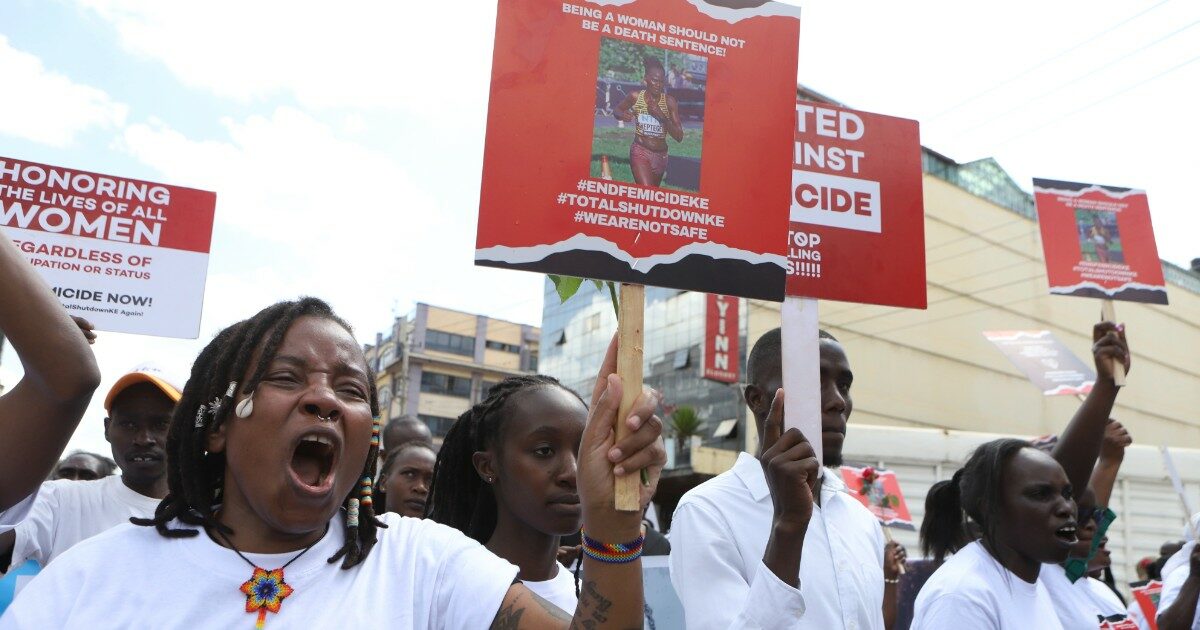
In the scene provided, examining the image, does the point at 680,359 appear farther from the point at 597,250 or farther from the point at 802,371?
the point at 597,250

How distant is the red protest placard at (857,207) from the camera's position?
3188 millimetres

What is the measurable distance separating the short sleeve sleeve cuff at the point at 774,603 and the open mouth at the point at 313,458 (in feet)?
3.88

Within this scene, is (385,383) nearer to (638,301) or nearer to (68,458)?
(68,458)

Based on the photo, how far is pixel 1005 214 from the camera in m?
35.7

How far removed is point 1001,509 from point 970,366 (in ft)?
104

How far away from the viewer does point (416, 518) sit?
2.26m

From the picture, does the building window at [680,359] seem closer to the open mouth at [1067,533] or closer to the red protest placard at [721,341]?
the red protest placard at [721,341]

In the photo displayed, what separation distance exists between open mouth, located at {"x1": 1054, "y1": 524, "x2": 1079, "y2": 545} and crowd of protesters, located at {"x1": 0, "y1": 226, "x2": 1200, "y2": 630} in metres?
0.02

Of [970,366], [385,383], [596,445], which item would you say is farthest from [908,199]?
[385,383]

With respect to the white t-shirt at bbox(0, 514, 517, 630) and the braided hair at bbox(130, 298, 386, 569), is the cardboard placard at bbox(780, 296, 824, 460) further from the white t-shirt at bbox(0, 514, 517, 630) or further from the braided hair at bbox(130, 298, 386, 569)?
the braided hair at bbox(130, 298, 386, 569)

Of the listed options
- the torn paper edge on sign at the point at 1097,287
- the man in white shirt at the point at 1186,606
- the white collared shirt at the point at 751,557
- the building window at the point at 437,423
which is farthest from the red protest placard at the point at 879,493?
the building window at the point at 437,423

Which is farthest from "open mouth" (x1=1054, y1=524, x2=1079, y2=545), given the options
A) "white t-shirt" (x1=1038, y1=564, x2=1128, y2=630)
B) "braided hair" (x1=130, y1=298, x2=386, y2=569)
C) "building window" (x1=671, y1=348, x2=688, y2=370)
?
"building window" (x1=671, y1=348, x2=688, y2=370)

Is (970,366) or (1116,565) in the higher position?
(970,366)

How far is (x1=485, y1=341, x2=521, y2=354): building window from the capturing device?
207ft
